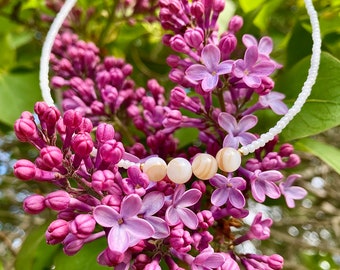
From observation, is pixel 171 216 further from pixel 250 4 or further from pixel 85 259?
pixel 250 4

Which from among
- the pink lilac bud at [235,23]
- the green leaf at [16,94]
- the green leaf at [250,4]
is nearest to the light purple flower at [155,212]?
the pink lilac bud at [235,23]

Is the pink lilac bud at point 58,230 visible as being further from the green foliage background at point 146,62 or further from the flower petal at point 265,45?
the flower petal at point 265,45

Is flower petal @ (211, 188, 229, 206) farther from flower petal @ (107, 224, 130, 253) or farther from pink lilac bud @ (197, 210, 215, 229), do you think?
flower petal @ (107, 224, 130, 253)

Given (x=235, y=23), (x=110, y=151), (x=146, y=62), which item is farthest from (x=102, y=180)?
(x=146, y=62)

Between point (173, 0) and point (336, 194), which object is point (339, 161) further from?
point (336, 194)

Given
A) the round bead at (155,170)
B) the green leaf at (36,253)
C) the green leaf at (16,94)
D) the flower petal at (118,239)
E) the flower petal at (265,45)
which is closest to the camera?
the flower petal at (118,239)

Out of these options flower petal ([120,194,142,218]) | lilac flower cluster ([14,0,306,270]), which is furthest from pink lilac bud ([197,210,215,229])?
flower petal ([120,194,142,218])
